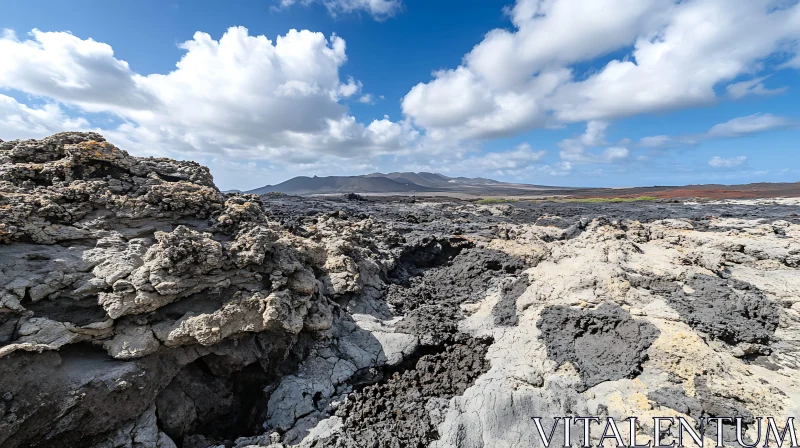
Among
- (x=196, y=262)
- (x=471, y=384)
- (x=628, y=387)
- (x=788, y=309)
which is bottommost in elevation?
(x=471, y=384)

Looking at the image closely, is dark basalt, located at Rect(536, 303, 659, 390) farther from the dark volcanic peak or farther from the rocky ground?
the dark volcanic peak

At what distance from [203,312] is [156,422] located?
1.80m

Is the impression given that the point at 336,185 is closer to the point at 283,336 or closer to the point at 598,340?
the point at 283,336

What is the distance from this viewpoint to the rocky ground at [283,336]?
5.14 m

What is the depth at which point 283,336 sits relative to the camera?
23.1ft

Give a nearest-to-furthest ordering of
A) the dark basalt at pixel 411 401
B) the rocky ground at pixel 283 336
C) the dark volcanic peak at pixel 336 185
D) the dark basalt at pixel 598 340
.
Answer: the rocky ground at pixel 283 336 → the dark basalt at pixel 411 401 → the dark basalt at pixel 598 340 → the dark volcanic peak at pixel 336 185

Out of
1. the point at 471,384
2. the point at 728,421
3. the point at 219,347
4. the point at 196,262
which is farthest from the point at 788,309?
the point at 196,262

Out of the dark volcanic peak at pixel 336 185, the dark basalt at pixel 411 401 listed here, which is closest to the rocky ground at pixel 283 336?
the dark basalt at pixel 411 401

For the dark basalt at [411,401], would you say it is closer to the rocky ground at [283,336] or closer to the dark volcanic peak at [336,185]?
the rocky ground at [283,336]

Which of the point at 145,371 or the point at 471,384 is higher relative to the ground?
the point at 145,371

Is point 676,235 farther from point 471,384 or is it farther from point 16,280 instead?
point 16,280

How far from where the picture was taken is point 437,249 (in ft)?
45.8

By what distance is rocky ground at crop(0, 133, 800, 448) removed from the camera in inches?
202

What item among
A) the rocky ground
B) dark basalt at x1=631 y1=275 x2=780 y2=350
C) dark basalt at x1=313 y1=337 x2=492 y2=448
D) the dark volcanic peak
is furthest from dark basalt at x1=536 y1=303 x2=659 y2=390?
the dark volcanic peak
